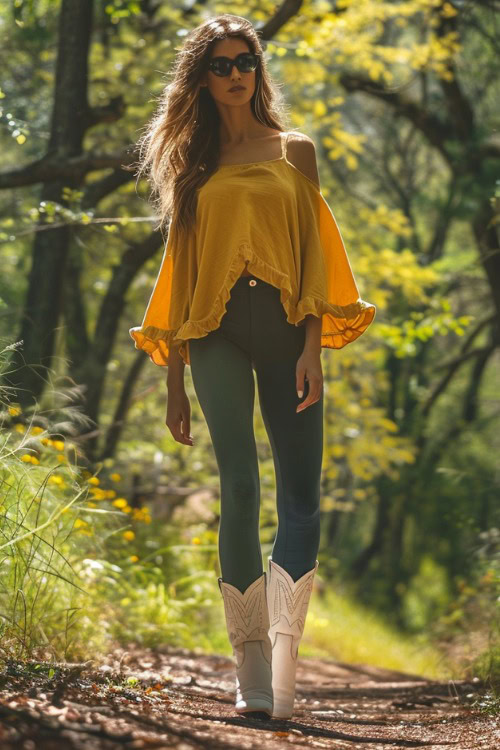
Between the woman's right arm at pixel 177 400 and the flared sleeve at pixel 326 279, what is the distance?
0.44 meters

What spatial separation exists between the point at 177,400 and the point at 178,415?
1.9 inches

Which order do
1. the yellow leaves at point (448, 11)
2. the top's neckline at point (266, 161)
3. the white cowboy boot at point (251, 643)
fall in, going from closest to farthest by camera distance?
the white cowboy boot at point (251, 643) < the top's neckline at point (266, 161) < the yellow leaves at point (448, 11)

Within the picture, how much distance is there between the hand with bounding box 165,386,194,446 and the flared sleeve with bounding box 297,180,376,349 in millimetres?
488

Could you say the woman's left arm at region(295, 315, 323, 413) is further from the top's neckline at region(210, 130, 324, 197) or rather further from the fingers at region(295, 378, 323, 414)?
the top's neckline at region(210, 130, 324, 197)

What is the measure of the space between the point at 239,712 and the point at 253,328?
107 centimetres

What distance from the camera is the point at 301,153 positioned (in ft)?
10.4

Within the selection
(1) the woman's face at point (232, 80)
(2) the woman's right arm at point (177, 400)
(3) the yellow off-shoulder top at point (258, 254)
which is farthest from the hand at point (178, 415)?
(1) the woman's face at point (232, 80)

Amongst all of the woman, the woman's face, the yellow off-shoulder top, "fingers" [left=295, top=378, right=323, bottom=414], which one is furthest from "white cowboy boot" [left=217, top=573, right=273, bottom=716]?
the woman's face

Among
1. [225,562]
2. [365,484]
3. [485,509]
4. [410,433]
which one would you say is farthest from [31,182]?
[365,484]

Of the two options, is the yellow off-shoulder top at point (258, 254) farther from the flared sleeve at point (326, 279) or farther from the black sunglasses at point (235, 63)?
the black sunglasses at point (235, 63)

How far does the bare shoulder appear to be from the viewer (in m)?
3.15

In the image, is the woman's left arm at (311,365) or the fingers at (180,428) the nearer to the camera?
the woman's left arm at (311,365)

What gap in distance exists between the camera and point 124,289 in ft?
22.9

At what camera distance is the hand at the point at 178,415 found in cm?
314
